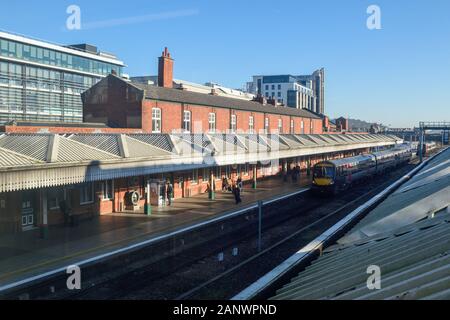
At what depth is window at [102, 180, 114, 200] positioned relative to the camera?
982 inches

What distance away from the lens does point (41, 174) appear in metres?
16.7

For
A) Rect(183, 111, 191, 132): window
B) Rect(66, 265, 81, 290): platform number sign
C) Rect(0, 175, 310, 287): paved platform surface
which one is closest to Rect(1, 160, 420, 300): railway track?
Rect(66, 265, 81, 290): platform number sign

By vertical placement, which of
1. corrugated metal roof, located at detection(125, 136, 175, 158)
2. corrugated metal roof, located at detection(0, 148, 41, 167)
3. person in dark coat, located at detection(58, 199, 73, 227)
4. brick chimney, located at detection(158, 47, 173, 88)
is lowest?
person in dark coat, located at detection(58, 199, 73, 227)

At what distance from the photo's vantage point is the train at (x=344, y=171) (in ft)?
113

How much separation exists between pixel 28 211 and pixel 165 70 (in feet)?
92.1

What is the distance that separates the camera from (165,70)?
45.5 meters

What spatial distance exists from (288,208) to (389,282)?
23.8 m

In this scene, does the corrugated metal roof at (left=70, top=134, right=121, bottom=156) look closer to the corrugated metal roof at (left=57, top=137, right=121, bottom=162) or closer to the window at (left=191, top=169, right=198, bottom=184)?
the corrugated metal roof at (left=57, top=137, right=121, bottom=162)

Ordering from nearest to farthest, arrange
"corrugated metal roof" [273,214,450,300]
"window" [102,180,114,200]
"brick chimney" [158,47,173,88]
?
1. "corrugated metal roof" [273,214,450,300]
2. "window" [102,180,114,200]
3. "brick chimney" [158,47,173,88]

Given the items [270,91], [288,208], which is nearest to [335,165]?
[288,208]

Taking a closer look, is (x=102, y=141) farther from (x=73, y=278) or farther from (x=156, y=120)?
(x=156, y=120)

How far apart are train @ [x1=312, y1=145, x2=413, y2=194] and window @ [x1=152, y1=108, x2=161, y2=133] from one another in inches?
588

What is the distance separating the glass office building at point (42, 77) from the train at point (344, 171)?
54.8m
